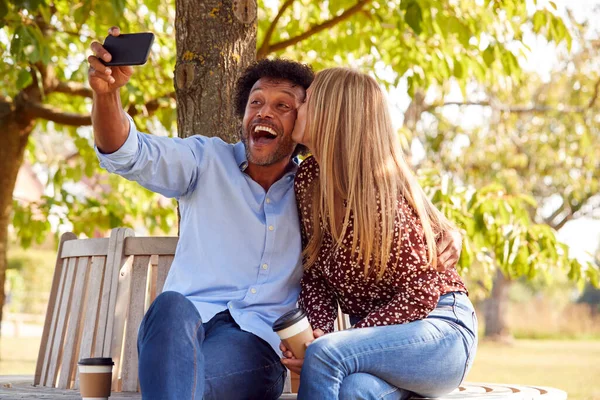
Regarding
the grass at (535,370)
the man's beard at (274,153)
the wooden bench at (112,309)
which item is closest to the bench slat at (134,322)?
the wooden bench at (112,309)

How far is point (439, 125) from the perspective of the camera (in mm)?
13969

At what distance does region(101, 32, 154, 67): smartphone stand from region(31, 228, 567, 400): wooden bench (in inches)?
38.1

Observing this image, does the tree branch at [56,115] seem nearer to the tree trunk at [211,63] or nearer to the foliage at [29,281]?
the tree trunk at [211,63]

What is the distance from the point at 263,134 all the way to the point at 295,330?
86cm

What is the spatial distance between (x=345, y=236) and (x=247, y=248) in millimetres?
408

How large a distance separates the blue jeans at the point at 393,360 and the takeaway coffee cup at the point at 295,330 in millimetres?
67

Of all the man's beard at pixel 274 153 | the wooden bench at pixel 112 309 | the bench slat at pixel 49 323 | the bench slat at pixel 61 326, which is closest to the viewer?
the man's beard at pixel 274 153

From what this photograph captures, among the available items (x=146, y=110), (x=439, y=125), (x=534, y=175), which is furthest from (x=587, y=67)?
(x=146, y=110)

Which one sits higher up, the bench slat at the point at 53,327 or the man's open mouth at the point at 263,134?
the man's open mouth at the point at 263,134

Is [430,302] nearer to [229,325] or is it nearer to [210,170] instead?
[229,325]

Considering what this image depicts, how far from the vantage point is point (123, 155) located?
8.82ft

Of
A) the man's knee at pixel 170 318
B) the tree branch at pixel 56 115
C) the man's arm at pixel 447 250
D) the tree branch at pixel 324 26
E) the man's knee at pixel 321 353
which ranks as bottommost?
the man's knee at pixel 321 353

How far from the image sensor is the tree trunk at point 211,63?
149 inches

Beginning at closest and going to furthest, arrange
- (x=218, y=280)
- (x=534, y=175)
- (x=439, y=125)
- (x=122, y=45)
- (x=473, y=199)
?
(x=122, y=45) < (x=218, y=280) < (x=473, y=199) < (x=439, y=125) < (x=534, y=175)
